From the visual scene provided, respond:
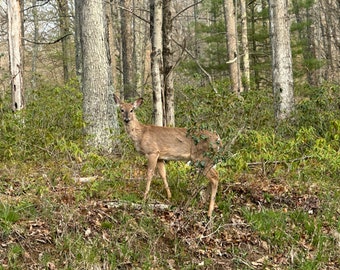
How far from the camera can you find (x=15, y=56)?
1228 cm

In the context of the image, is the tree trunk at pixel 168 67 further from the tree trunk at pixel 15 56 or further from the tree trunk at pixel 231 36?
the tree trunk at pixel 231 36

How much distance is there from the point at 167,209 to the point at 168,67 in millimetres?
4846

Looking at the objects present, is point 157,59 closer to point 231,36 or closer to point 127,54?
point 231,36

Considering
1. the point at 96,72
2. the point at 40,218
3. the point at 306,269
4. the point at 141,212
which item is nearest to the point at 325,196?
the point at 306,269

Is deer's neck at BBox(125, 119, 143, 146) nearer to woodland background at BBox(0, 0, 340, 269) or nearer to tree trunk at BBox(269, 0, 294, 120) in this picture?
woodland background at BBox(0, 0, 340, 269)

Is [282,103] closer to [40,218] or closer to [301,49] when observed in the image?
[40,218]

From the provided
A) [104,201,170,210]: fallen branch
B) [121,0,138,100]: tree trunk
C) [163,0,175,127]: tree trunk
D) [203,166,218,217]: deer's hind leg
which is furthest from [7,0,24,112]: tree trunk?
[121,0,138,100]: tree trunk

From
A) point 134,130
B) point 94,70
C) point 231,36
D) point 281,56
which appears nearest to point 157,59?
point 94,70

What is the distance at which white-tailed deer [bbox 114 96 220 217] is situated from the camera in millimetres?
7281

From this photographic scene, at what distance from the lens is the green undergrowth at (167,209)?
5.95 m

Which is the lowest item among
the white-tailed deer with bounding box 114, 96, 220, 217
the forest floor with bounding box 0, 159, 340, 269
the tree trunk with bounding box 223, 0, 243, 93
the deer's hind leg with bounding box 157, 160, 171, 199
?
the forest floor with bounding box 0, 159, 340, 269

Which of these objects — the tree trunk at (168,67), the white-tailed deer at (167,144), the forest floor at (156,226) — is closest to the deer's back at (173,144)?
the white-tailed deer at (167,144)

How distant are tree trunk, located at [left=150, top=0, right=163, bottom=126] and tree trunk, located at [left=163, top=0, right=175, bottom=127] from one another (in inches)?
28.0

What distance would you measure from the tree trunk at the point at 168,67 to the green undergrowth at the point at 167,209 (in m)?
1.43
